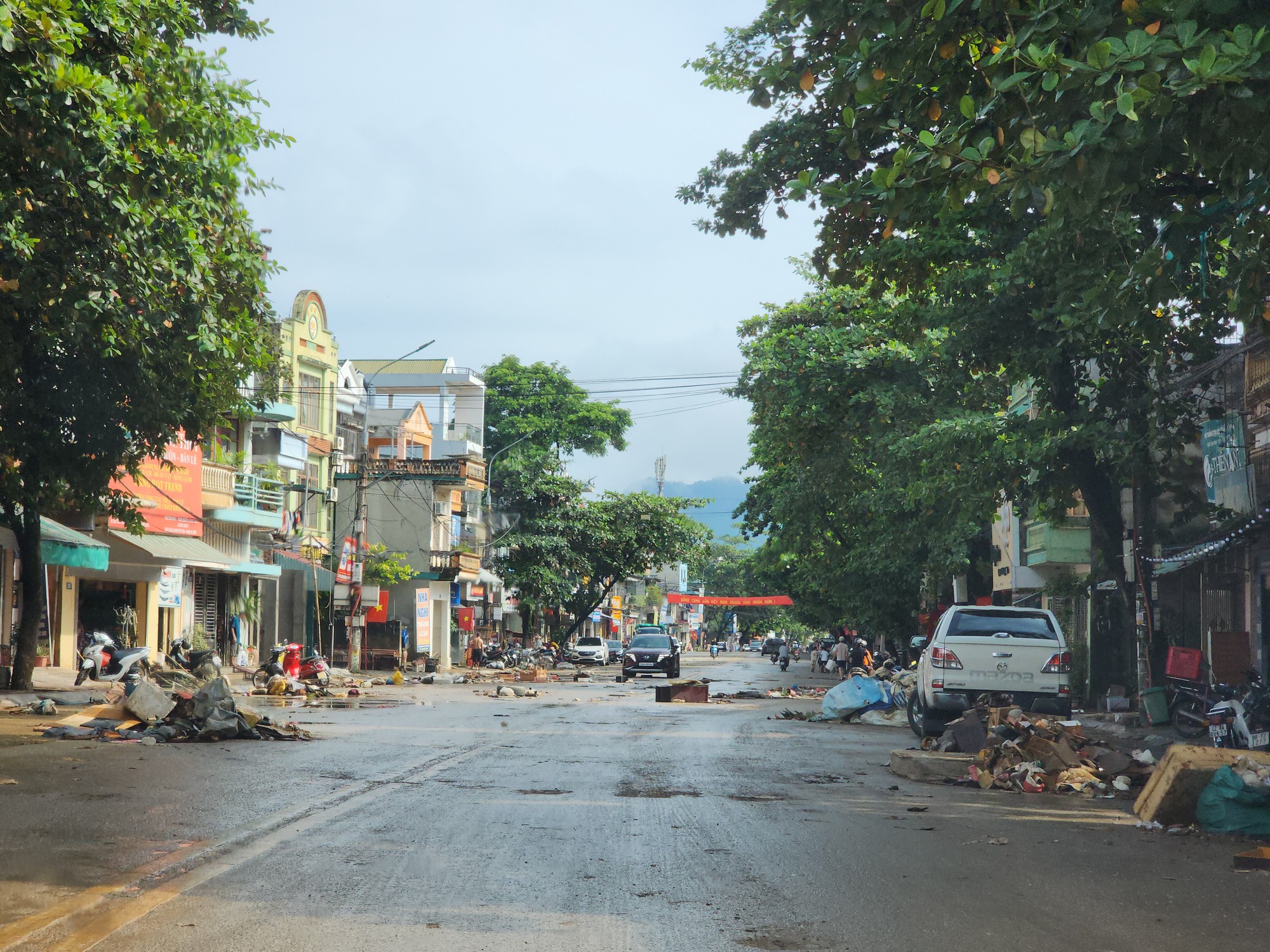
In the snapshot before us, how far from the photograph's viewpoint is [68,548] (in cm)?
2502

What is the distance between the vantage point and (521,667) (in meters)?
50.8

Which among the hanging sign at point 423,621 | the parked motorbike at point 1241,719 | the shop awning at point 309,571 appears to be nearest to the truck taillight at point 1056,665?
the parked motorbike at point 1241,719

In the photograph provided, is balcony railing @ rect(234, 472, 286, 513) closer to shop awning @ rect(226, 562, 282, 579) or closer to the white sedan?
shop awning @ rect(226, 562, 282, 579)

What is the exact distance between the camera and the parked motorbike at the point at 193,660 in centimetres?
2619

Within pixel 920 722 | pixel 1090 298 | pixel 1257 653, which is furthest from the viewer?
pixel 1257 653

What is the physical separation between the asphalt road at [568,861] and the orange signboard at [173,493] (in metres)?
17.7

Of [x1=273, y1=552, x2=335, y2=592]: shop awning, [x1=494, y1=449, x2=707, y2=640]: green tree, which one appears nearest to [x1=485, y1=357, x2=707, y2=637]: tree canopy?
[x1=494, y1=449, x2=707, y2=640]: green tree

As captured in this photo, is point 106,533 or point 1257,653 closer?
point 1257,653

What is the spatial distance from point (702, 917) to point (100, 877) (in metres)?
3.13

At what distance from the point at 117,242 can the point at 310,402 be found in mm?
36956

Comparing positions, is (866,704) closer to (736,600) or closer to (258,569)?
(258,569)

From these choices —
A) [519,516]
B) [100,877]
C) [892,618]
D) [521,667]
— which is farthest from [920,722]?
[519,516]

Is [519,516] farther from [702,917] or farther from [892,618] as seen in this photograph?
[702,917]

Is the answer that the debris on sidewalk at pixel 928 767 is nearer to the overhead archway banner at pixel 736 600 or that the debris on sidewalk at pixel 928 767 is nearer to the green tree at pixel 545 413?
the green tree at pixel 545 413
